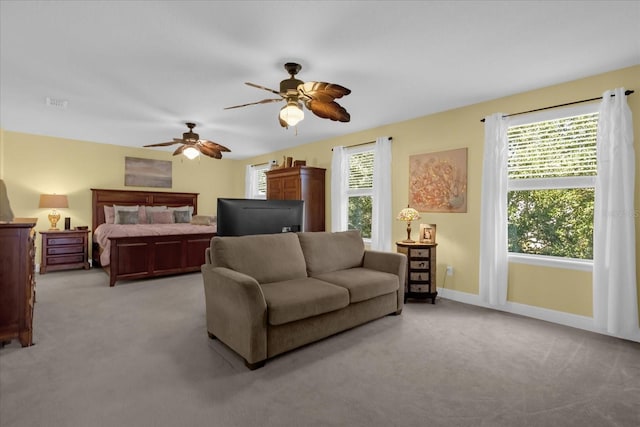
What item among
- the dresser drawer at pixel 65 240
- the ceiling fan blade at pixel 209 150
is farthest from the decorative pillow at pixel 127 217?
the ceiling fan blade at pixel 209 150

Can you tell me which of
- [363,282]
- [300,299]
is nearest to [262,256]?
[300,299]

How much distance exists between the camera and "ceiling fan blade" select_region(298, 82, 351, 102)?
2.52 metres

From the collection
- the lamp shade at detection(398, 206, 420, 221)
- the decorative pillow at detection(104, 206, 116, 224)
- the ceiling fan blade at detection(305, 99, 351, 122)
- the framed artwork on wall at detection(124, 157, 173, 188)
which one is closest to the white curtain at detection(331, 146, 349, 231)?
the lamp shade at detection(398, 206, 420, 221)

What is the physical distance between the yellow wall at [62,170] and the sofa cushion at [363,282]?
5.49m

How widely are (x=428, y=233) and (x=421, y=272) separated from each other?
1.80ft

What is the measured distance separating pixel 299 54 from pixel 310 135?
295 centimetres

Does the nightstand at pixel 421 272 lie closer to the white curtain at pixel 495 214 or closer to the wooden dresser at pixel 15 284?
the white curtain at pixel 495 214

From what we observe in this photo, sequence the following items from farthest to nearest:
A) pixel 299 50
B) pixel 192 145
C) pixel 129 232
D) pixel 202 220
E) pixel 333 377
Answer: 1. pixel 202 220
2. pixel 129 232
3. pixel 192 145
4. pixel 299 50
5. pixel 333 377

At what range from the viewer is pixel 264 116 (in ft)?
14.6

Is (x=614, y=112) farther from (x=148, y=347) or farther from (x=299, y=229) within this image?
(x=148, y=347)

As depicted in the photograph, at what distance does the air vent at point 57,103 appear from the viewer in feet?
12.5

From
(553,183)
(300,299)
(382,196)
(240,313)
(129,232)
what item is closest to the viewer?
(240,313)

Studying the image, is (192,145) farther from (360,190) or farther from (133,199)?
(133,199)

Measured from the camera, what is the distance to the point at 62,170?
582 cm
